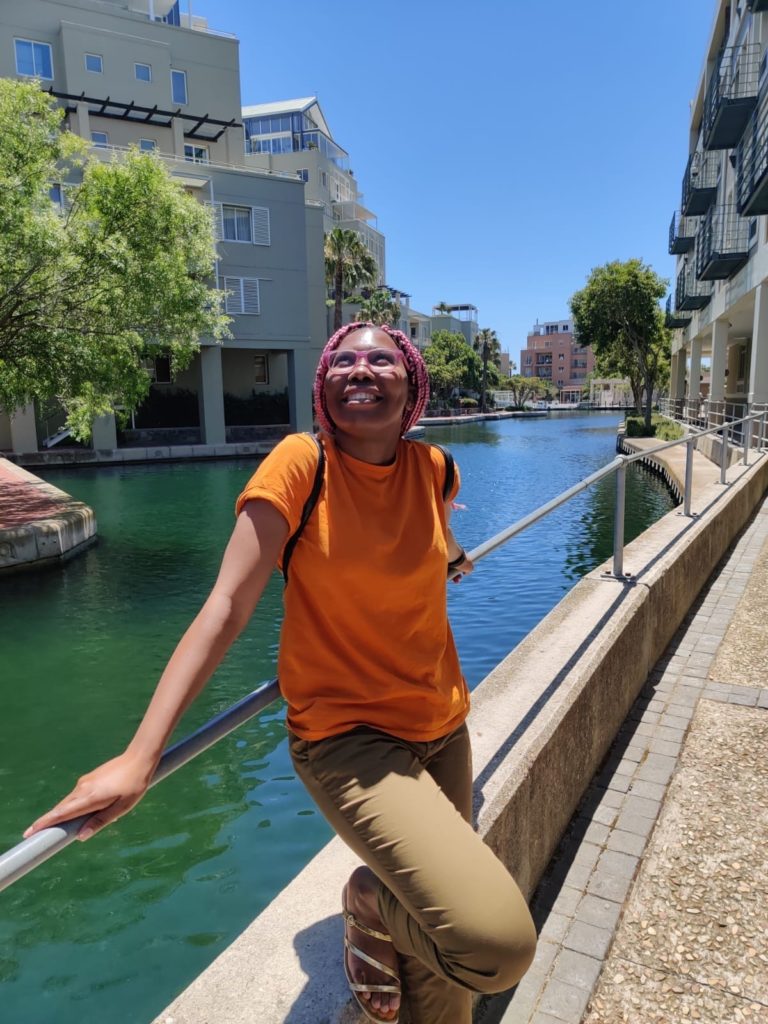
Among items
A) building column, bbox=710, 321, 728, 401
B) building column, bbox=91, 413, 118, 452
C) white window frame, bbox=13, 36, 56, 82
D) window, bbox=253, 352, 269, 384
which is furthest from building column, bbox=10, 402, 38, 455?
building column, bbox=710, 321, 728, 401

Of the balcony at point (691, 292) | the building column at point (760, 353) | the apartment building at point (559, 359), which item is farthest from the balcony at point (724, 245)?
the apartment building at point (559, 359)

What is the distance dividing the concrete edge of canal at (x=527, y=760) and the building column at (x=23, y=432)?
30.0m

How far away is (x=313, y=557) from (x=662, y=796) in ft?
8.11

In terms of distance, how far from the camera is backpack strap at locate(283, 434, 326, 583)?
1689 mm

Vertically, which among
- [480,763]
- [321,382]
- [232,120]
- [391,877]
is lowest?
[480,763]

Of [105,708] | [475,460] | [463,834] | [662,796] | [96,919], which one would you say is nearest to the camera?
[463,834]

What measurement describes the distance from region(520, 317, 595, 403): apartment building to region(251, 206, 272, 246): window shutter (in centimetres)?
13682

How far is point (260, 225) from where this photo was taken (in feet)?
116

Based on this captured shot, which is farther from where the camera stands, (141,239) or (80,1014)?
(141,239)

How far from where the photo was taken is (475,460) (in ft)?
106

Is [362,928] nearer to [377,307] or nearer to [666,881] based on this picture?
[666,881]

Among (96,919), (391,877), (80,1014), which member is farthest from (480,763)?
(96,919)

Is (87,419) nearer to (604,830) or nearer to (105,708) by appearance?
(105,708)

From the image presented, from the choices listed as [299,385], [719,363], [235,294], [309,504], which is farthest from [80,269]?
[299,385]
